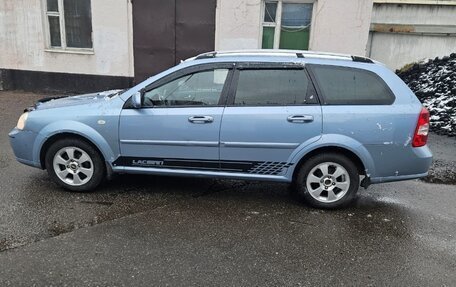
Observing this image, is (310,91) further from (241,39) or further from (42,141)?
(241,39)

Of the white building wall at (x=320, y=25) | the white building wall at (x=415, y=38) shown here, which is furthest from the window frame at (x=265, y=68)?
the white building wall at (x=415, y=38)

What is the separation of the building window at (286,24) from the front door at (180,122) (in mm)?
6099

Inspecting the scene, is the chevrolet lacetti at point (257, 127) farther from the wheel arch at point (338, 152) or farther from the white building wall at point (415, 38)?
the white building wall at point (415, 38)

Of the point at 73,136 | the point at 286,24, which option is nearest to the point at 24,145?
the point at 73,136

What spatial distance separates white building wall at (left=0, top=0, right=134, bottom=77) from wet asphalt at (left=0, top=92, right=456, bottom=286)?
5.83 metres

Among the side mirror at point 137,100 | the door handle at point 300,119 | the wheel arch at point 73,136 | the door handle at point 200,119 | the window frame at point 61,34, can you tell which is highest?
the window frame at point 61,34

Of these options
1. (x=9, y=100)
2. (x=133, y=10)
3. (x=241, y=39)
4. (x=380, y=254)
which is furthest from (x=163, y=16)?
(x=380, y=254)

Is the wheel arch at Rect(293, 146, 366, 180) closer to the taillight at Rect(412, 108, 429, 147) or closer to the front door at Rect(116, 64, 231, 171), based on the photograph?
the taillight at Rect(412, 108, 429, 147)

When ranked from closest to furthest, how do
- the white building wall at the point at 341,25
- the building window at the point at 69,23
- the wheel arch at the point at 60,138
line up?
the wheel arch at the point at 60,138 < the white building wall at the point at 341,25 < the building window at the point at 69,23

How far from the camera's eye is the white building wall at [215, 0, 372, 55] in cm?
1006

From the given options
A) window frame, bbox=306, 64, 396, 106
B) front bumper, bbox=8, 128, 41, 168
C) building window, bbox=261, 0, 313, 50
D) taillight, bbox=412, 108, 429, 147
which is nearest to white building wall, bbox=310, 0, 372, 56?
building window, bbox=261, 0, 313, 50

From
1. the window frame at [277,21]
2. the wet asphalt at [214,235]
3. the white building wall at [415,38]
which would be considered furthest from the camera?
the white building wall at [415,38]

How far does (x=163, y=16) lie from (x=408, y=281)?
880 cm

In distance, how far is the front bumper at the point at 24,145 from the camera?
490 centimetres
